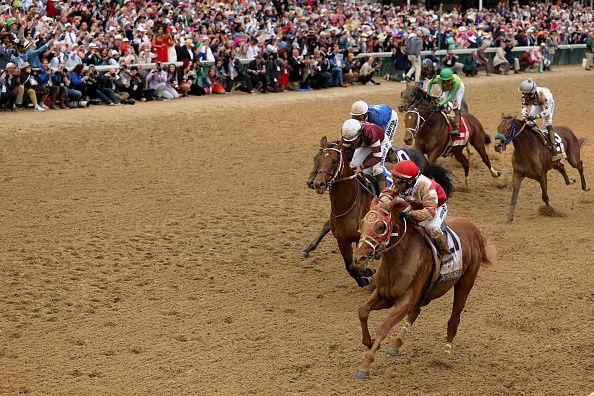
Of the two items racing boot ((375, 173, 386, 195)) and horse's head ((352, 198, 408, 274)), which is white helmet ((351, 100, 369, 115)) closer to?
racing boot ((375, 173, 386, 195))

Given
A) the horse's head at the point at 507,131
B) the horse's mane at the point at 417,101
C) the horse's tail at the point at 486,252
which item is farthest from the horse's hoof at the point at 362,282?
the horse's mane at the point at 417,101

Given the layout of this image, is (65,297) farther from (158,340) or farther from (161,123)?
(161,123)

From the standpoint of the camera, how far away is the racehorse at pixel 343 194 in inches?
397

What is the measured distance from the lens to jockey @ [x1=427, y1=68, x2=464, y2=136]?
53.5 feet

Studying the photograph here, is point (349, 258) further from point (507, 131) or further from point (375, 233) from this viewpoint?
point (507, 131)

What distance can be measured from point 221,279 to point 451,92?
7.07 m

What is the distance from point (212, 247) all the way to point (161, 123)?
7796 mm

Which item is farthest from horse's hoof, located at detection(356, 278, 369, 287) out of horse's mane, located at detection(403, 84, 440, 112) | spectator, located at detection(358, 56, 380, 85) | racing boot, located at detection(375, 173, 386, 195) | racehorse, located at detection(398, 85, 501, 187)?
spectator, located at detection(358, 56, 380, 85)

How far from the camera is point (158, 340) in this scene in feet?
30.3

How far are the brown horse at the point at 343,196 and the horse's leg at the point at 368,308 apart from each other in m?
2.03

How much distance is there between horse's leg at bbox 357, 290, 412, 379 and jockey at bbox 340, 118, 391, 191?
8.94 ft

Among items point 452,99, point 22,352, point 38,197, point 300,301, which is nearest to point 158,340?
point 22,352

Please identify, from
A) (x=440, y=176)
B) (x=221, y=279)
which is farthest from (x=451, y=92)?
(x=221, y=279)

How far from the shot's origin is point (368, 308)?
8297mm
